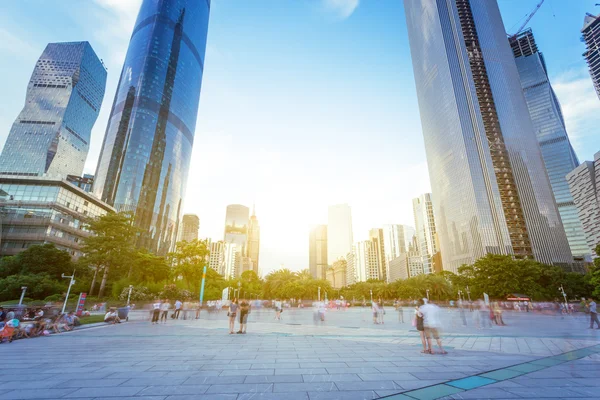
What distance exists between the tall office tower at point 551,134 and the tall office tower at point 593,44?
29.4 m

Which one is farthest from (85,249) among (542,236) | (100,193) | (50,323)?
(542,236)

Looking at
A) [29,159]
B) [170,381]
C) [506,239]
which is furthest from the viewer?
[29,159]

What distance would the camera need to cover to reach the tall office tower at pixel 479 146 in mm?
81188

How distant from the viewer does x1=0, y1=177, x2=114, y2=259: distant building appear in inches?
2251

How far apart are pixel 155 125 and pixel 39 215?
57.2 meters

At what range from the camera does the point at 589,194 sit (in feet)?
300

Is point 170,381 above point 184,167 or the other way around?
the other way around

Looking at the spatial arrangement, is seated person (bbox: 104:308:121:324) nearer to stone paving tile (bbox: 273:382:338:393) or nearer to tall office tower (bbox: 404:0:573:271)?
stone paving tile (bbox: 273:382:338:393)

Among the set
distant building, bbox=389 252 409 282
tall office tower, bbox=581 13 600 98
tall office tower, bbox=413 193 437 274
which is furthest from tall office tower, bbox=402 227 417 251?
tall office tower, bbox=581 13 600 98

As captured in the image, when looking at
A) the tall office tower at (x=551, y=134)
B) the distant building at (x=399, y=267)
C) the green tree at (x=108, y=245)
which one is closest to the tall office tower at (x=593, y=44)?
the tall office tower at (x=551, y=134)

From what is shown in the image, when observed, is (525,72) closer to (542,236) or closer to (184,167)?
(542,236)

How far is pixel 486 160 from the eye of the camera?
8500 centimetres

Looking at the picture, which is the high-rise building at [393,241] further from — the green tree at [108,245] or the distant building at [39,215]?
the distant building at [39,215]

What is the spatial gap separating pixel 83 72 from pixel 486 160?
574 ft
